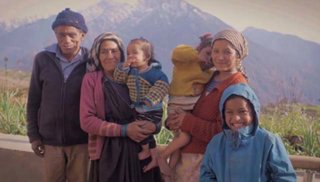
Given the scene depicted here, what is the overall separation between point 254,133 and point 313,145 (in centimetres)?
236

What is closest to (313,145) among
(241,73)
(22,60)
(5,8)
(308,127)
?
(308,127)

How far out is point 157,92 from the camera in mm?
2426

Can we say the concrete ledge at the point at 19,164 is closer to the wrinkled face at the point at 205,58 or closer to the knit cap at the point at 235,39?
the wrinkled face at the point at 205,58

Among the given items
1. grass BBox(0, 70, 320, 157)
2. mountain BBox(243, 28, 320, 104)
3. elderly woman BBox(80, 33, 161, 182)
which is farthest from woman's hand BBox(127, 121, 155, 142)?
mountain BBox(243, 28, 320, 104)

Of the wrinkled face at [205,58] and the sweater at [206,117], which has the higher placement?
the wrinkled face at [205,58]

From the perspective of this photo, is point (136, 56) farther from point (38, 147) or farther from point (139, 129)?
point (38, 147)

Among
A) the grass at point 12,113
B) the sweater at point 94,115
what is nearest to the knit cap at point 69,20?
the sweater at point 94,115

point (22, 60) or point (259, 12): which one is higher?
point (259, 12)

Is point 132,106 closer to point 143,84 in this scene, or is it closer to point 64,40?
point 143,84

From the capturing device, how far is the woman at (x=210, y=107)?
226cm

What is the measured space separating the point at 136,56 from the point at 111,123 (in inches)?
14.8

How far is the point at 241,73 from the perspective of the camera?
233 centimetres

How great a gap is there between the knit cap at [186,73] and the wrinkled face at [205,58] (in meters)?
0.03

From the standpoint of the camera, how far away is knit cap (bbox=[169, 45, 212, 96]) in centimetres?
241
